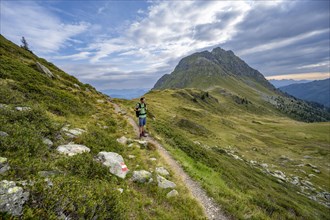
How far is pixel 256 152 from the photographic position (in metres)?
58.4

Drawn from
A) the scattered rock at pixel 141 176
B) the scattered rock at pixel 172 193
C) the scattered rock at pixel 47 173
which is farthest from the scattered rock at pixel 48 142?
the scattered rock at pixel 172 193

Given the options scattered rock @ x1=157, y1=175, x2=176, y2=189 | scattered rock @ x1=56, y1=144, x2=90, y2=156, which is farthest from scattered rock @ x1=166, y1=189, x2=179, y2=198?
scattered rock @ x1=56, y1=144, x2=90, y2=156

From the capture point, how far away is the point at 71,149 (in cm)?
1166

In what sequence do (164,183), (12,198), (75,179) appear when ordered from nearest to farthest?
(12,198) < (75,179) < (164,183)

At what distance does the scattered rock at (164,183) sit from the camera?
11.8 m

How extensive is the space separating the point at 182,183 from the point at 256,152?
52875 mm

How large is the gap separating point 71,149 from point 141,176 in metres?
4.48

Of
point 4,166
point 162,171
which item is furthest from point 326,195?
point 4,166

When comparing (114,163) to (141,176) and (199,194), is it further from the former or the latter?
(199,194)

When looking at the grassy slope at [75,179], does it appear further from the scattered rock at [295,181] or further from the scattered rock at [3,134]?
the scattered rock at [295,181]

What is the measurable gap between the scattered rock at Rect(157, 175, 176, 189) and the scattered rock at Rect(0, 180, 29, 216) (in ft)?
24.6

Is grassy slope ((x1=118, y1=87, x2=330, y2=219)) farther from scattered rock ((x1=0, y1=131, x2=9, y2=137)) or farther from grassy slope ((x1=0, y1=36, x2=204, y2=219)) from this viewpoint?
scattered rock ((x1=0, y1=131, x2=9, y2=137))

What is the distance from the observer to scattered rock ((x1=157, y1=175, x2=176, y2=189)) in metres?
11.8

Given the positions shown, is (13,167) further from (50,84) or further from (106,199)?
(50,84)
